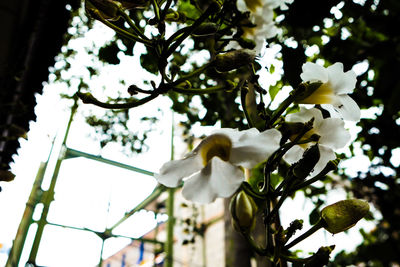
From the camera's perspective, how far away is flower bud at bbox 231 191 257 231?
0.35m

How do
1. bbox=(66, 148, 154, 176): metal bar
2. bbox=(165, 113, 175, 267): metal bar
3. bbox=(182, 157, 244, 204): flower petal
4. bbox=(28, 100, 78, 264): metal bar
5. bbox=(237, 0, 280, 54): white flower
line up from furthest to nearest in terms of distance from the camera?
bbox=(165, 113, 175, 267): metal bar < bbox=(66, 148, 154, 176): metal bar < bbox=(28, 100, 78, 264): metal bar < bbox=(237, 0, 280, 54): white flower < bbox=(182, 157, 244, 204): flower petal

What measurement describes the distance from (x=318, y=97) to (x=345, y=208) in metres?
0.15

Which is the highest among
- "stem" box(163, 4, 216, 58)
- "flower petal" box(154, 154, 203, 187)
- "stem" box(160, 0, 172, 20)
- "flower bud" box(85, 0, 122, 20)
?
"stem" box(160, 0, 172, 20)

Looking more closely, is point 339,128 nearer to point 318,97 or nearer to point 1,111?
point 318,97

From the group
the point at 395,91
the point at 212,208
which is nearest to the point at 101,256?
the point at 212,208

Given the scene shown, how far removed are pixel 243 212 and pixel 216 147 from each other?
2.9 inches

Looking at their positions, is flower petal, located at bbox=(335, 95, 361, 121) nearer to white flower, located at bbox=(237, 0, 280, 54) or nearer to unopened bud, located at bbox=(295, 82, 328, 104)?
unopened bud, located at bbox=(295, 82, 328, 104)

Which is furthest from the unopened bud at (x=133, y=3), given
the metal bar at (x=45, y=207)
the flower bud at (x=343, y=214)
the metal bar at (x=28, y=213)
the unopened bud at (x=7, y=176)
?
the metal bar at (x=28, y=213)

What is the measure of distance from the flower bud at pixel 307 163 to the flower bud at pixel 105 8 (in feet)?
0.97

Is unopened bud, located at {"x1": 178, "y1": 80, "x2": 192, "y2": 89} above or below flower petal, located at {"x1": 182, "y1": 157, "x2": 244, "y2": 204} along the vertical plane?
above

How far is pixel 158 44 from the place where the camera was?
0.45 metres

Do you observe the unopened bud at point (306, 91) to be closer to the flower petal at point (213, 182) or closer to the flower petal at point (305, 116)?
the flower petal at point (305, 116)

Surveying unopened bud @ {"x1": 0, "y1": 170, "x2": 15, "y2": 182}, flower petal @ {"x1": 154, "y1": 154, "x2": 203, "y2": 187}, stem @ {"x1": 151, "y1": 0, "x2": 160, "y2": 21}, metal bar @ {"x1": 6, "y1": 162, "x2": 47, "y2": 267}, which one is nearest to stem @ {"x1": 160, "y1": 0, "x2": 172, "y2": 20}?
stem @ {"x1": 151, "y1": 0, "x2": 160, "y2": 21}

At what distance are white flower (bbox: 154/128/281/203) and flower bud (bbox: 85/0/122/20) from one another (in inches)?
8.6
